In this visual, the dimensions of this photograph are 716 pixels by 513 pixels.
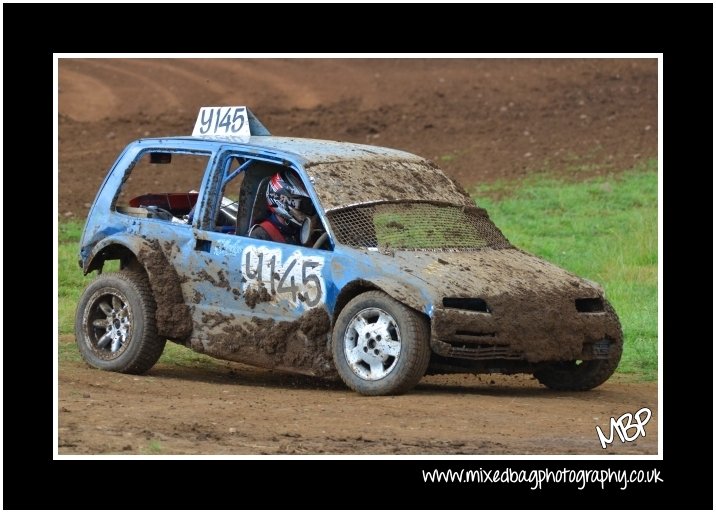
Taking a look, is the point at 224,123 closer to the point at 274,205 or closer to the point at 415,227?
the point at 274,205

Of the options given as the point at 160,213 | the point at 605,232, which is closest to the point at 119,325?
the point at 160,213

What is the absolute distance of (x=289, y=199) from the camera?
11.2 metres

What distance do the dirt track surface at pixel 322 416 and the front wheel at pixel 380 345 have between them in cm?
14

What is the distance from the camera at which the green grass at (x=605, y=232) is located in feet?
46.3

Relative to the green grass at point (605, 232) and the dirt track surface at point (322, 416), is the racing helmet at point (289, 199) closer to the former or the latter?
the dirt track surface at point (322, 416)

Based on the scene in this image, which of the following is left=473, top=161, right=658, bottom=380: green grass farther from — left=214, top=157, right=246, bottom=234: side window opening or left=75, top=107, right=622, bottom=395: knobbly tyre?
left=214, top=157, right=246, bottom=234: side window opening

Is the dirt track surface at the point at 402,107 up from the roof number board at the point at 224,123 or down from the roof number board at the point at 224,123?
up

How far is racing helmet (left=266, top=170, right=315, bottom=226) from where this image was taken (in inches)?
441

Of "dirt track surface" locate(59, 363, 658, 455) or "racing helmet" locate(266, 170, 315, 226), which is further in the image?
"racing helmet" locate(266, 170, 315, 226)

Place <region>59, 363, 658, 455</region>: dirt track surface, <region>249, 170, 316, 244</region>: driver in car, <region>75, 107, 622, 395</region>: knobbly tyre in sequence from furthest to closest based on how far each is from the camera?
<region>249, 170, 316, 244</region>: driver in car, <region>75, 107, 622, 395</region>: knobbly tyre, <region>59, 363, 658, 455</region>: dirt track surface

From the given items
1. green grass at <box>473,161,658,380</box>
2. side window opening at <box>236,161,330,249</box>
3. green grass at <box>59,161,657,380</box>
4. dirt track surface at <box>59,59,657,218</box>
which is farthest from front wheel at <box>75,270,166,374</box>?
dirt track surface at <box>59,59,657,218</box>

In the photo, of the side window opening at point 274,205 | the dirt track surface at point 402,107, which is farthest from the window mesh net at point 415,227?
the dirt track surface at point 402,107

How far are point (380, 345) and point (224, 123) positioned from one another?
2.80 m

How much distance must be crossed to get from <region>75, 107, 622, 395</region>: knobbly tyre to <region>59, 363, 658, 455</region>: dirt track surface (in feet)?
0.90
